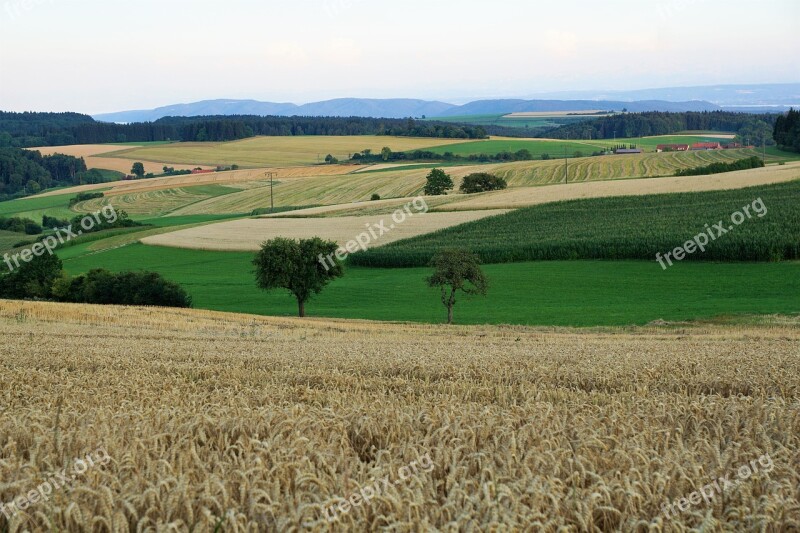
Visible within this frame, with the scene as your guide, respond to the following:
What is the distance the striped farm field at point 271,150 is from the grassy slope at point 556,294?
3858 inches

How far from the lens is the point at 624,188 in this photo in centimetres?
8188

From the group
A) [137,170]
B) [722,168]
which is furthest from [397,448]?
[137,170]

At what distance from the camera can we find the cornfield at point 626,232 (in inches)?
2025

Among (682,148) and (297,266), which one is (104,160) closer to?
(682,148)

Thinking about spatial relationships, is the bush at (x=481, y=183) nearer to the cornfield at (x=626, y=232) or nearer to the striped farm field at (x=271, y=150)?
the cornfield at (x=626, y=232)

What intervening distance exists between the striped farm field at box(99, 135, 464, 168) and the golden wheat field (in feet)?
461

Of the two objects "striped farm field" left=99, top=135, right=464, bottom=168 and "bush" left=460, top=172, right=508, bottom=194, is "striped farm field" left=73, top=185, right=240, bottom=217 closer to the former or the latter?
"striped farm field" left=99, top=135, right=464, bottom=168

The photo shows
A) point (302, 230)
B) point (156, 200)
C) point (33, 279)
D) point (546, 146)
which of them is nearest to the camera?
point (33, 279)

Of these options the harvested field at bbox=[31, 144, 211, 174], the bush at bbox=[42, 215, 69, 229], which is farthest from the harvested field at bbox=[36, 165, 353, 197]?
the bush at bbox=[42, 215, 69, 229]

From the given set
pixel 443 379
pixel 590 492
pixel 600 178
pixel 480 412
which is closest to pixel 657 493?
pixel 590 492

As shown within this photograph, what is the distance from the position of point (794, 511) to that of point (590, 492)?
126 centimetres

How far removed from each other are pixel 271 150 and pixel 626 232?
122 metres

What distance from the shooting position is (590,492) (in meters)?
5.11

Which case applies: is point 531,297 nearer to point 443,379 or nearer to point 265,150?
point 443,379
